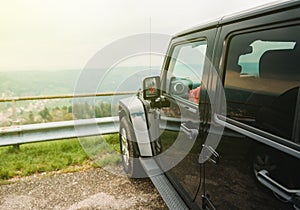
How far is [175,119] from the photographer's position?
7.73 feet

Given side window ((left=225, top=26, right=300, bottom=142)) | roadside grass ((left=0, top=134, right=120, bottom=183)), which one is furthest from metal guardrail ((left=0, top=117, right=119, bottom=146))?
side window ((left=225, top=26, right=300, bottom=142))

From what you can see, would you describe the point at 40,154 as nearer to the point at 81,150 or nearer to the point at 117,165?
the point at 81,150

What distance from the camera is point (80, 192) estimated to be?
3.17 meters

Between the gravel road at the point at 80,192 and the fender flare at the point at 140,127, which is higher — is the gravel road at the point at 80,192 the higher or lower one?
the lower one

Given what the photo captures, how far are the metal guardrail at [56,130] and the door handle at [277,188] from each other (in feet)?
11.4

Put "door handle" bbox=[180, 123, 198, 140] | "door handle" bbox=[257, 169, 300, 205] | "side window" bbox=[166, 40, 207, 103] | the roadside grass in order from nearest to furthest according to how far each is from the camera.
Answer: "door handle" bbox=[257, 169, 300, 205]
"door handle" bbox=[180, 123, 198, 140]
"side window" bbox=[166, 40, 207, 103]
the roadside grass

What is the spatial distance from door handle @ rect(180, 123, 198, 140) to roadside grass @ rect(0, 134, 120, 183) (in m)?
2.19

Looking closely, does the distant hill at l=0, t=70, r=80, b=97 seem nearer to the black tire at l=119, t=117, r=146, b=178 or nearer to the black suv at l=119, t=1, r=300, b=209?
the black tire at l=119, t=117, r=146, b=178

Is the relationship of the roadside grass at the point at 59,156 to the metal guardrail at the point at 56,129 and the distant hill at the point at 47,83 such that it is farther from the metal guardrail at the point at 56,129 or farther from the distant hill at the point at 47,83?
the distant hill at the point at 47,83

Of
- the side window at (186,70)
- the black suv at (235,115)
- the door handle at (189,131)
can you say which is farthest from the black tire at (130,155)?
the door handle at (189,131)

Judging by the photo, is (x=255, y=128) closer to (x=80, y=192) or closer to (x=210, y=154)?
(x=210, y=154)

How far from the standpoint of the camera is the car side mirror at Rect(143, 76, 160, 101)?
2.72 meters

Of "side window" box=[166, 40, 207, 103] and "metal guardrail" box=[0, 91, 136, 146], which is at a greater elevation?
"side window" box=[166, 40, 207, 103]

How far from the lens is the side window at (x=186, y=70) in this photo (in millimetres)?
2082
